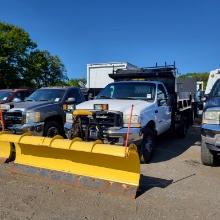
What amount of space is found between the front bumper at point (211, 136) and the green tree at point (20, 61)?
135 ft

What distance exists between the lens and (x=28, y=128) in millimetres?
9508

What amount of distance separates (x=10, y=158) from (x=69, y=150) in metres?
1.84

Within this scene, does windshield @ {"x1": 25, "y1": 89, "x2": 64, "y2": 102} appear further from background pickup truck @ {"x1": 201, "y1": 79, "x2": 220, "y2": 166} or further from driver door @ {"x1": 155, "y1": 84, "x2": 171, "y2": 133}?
background pickup truck @ {"x1": 201, "y1": 79, "x2": 220, "y2": 166}

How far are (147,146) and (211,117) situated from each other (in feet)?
5.46

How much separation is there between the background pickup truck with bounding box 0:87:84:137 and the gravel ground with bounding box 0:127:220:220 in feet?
7.02

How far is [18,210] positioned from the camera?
539 cm

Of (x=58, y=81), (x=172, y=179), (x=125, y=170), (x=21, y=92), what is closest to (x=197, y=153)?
(x=172, y=179)

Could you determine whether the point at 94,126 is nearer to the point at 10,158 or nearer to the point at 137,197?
the point at 10,158

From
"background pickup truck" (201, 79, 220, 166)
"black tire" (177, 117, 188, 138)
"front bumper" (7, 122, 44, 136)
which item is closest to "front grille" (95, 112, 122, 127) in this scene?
"background pickup truck" (201, 79, 220, 166)

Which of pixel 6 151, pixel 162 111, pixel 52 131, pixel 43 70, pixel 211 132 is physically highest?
pixel 43 70

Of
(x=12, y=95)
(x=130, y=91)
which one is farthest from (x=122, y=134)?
(x=12, y=95)

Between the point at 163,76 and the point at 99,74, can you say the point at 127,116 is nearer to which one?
the point at 163,76

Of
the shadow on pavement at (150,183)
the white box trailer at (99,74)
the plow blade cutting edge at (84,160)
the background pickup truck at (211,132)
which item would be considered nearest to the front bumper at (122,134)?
the shadow on pavement at (150,183)

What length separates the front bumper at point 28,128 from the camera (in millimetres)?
9438
